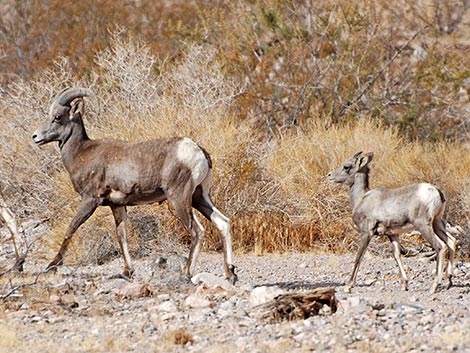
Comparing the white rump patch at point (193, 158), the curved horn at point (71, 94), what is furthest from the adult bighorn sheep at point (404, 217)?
the curved horn at point (71, 94)

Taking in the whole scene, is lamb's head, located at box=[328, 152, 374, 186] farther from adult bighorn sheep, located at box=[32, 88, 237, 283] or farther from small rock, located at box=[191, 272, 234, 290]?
small rock, located at box=[191, 272, 234, 290]

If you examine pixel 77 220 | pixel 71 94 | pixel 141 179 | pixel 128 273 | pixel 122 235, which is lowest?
pixel 128 273

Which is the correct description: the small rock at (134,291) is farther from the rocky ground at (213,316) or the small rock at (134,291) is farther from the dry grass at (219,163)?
the dry grass at (219,163)

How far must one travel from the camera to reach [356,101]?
71.9 feet

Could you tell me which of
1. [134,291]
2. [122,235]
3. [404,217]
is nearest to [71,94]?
[122,235]

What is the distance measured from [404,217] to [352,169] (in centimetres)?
135

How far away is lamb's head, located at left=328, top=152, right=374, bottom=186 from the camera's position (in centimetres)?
1264

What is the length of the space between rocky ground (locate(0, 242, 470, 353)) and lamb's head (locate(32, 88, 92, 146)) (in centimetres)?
180

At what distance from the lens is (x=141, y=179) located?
470 inches

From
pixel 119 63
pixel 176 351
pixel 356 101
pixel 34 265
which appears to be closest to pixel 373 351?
pixel 176 351

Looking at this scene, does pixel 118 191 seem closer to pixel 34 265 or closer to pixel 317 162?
pixel 34 265

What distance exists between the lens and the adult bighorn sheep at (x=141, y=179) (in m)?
11.9

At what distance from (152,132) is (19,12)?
18.9 meters

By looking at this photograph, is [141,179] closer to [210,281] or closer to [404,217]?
[210,281]
